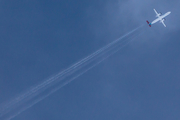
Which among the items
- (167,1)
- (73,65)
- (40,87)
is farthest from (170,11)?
(40,87)

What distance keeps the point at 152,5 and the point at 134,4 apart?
1024 centimetres

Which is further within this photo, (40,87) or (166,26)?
(166,26)

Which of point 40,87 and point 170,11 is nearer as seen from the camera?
point 40,87

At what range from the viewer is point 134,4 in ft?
453

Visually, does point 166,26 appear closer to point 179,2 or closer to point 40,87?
point 179,2

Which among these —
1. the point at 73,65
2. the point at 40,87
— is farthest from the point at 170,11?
the point at 40,87

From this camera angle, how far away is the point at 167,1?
139 m

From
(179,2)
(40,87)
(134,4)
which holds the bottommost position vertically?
(40,87)

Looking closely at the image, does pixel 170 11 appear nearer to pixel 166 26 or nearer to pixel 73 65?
pixel 166 26

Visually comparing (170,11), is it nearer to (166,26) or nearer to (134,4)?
(166,26)

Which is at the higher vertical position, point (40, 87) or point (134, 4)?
point (134, 4)

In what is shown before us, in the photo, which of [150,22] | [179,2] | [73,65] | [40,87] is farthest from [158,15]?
[40,87]

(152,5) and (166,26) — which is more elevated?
Result: (152,5)

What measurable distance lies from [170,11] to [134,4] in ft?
67.2
